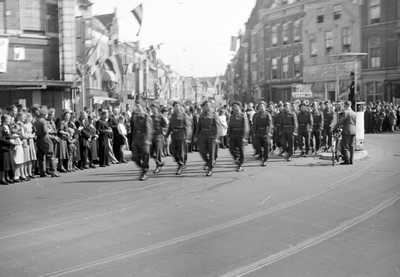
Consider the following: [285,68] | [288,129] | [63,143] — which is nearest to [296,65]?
[285,68]

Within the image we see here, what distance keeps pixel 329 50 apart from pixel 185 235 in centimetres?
3874

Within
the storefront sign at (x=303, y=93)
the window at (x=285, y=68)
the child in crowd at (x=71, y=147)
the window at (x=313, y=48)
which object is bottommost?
the child in crowd at (x=71, y=147)

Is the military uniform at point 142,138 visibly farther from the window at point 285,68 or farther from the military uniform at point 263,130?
the window at point 285,68

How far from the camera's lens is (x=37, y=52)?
26.5m

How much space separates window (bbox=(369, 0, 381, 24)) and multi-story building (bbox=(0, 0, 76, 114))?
2401 centimetres

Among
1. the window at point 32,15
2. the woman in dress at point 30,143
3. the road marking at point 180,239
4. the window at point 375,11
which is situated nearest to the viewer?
the road marking at point 180,239

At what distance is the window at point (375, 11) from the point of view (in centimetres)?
3947

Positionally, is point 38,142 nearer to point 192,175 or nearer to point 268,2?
point 192,175

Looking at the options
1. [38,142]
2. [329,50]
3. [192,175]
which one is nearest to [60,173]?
[38,142]

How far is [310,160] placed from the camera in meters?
17.1

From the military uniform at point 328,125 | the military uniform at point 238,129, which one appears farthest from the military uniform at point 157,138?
the military uniform at point 328,125

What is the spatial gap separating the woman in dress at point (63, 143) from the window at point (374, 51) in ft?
99.0

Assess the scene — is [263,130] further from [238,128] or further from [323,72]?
[323,72]

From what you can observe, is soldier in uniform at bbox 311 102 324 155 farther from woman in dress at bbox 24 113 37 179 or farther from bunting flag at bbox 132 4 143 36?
woman in dress at bbox 24 113 37 179
